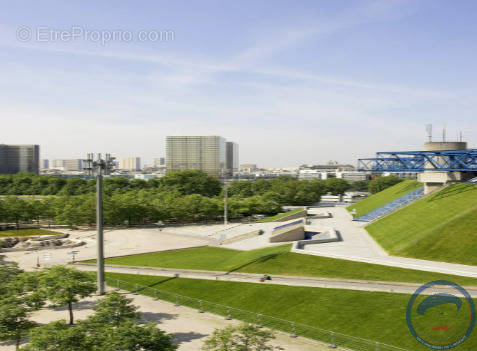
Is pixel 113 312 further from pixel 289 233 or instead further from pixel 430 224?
pixel 430 224

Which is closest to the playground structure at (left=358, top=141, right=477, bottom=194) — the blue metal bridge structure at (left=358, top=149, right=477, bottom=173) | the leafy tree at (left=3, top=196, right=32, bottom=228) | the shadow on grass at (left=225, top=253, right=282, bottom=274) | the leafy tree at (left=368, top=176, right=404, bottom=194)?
the blue metal bridge structure at (left=358, top=149, right=477, bottom=173)

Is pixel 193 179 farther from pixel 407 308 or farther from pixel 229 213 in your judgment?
pixel 407 308

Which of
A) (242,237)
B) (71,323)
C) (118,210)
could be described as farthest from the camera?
(118,210)

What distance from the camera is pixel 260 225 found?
65812 mm

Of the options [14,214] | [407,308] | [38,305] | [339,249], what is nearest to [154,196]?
[14,214]

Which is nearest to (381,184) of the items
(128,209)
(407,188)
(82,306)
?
(407,188)

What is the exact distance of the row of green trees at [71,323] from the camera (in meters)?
15.4

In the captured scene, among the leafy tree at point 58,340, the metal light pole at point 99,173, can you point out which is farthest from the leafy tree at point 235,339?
the metal light pole at point 99,173

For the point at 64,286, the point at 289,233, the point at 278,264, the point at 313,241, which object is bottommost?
the point at 278,264

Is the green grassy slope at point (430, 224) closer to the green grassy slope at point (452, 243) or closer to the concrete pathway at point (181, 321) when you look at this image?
the green grassy slope at point (452, 243)

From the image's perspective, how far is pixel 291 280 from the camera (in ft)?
102

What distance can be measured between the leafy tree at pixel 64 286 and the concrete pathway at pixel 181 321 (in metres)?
3.04

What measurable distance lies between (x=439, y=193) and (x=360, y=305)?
3275 cm

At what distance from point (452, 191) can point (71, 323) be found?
4724 centimetres
